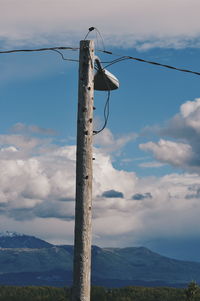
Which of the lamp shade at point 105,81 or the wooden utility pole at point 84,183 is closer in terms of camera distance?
the wooden utility pole at point 84,183

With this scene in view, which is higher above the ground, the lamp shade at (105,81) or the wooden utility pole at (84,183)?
the lamp shade at (105,81)

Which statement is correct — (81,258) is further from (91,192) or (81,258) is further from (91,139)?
(91,139)

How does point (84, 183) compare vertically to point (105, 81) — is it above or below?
below

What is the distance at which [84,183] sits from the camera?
13539 mm

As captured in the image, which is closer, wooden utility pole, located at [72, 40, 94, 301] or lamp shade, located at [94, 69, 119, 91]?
wooden utility pole, located at [72, 40, 94, 301]

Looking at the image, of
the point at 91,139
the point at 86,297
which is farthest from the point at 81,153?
the point at 86,297

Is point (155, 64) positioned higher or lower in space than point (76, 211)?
higher

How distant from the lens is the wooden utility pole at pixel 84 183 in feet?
43.6

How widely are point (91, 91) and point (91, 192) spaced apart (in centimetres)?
259

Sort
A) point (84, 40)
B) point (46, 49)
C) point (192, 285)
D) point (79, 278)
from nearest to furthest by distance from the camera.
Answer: point (79, 278) → point (84, 40) → point (46, 49) → point (192, 285)

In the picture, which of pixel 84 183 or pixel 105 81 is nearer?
pixel 84 183

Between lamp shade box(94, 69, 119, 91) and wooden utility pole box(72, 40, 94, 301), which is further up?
lamp shade box(94, 69, 119, 91)

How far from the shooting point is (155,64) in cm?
1655

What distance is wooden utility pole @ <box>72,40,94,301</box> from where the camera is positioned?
43.6ft
